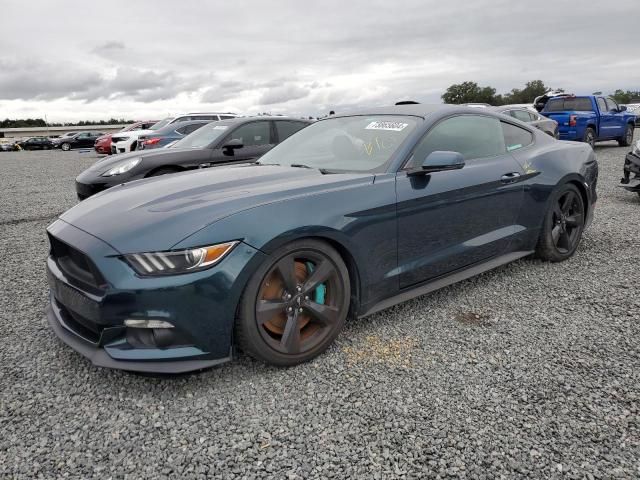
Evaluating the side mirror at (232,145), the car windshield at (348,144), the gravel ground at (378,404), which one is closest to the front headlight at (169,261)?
the gravel ground at (378,404)

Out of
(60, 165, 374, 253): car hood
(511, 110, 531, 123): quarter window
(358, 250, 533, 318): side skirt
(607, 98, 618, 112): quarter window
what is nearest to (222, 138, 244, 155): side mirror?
(60, 165, 374, 253): car hood

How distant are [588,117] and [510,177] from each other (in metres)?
11.9

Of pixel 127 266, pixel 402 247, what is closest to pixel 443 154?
pixel 402 247

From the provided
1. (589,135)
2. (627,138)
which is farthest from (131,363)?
(627,138)

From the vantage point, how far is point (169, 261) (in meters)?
2.27

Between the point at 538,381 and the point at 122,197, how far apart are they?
2.55 meters

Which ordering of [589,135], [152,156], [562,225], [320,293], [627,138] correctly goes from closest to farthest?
[320,293]
[562,225]
[152,156]
[589,135]
[627,138]

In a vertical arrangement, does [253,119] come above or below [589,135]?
above

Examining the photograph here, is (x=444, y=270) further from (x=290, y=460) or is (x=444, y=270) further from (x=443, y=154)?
(x=290, y=460)

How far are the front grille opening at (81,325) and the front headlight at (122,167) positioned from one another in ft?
13.8

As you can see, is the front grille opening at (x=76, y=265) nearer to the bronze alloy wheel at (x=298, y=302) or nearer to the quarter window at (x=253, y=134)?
the bronze alloy wheel at (x=298, y=302)

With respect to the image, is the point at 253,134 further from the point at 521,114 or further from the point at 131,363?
the point at 521,114

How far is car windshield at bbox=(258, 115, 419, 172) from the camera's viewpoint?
3207mm

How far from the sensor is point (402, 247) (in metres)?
3.02
